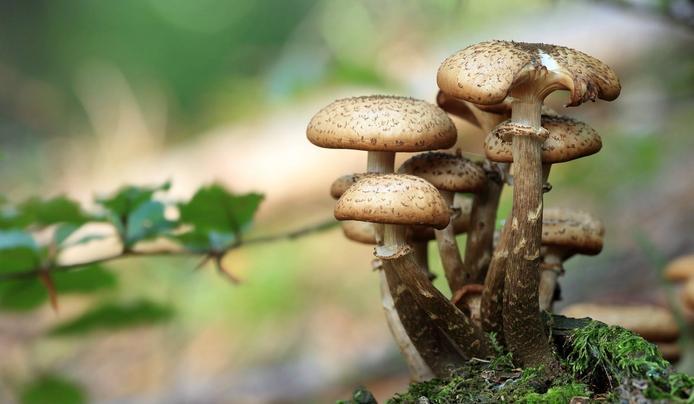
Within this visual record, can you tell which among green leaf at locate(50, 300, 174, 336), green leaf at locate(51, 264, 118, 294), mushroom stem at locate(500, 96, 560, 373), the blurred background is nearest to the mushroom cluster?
mushroom stem at locate(500, 96, 560, 373)

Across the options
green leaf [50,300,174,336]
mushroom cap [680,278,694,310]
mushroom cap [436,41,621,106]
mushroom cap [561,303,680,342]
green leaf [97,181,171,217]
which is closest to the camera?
mushroom cap [436,41,621,106]

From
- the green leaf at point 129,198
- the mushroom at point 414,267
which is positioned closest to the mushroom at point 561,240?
the mushroom at point 414,267

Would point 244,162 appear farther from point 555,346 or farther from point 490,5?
point 555,346

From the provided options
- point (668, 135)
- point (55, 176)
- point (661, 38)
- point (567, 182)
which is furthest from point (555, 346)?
point (55, 176)

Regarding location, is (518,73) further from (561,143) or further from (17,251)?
(17,251)

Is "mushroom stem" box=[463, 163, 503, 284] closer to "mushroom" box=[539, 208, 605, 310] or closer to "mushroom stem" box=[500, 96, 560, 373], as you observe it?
"mushroom" box=[539, 208, 605, 310]

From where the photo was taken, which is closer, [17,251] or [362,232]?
[362,232]

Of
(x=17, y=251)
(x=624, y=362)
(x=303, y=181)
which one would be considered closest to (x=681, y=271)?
(x=624, y=362)
